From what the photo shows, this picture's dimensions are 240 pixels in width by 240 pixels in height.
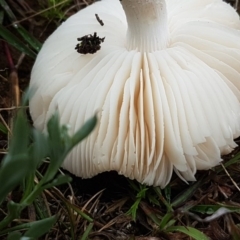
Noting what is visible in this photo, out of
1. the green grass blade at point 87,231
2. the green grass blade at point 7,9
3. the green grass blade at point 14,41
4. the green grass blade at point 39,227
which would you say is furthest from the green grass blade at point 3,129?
the green grass blade at point 39,227

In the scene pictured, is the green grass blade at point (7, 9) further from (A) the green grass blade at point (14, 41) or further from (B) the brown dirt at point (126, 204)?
(B) the brown dirt at point (126, 204)

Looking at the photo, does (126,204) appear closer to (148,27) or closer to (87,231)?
(87,231)

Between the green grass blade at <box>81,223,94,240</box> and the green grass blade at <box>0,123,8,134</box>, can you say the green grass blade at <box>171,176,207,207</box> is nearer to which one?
the green grass blade at <box>81,223,94,240</box>

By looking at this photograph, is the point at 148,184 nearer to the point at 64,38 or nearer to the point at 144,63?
the point at 144,63

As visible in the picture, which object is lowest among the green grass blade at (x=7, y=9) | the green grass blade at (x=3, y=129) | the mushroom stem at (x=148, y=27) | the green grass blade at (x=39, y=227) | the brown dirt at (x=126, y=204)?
the brown dirt at (x=126, y=204)

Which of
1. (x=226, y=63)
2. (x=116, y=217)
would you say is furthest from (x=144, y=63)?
(x=116, y=217)

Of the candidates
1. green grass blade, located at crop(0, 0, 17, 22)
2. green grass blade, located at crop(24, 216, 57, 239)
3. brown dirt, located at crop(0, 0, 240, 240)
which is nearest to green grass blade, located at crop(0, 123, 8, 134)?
brown dirt, located at crop(0, 0, 240, 240)

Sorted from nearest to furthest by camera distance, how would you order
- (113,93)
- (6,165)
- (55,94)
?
(6,165)
(113,93)
(55,94)
